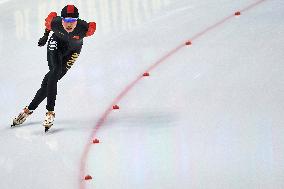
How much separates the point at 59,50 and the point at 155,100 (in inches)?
47.1

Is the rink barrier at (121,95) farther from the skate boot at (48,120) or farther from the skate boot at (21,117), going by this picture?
the skate boot at (21,117)

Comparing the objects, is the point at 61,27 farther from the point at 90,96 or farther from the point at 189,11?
the point at 189,11

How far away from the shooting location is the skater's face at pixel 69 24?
18.5ft

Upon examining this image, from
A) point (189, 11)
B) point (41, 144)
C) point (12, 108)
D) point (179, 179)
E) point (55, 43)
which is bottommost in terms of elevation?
point (179, 179)

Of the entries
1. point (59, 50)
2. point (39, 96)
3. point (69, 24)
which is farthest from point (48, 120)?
point (69, 24)

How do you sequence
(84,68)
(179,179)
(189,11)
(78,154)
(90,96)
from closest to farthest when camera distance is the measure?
(179,179)
(78,154)
(90,96)
(84,68)
(189,11)

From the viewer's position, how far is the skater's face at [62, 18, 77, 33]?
5.63 m

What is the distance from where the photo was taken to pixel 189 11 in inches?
365

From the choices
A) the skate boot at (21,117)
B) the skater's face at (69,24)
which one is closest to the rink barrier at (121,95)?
the skate boot at (21,117)

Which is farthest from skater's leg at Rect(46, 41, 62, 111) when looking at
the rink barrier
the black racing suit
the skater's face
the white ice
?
the rink barrier

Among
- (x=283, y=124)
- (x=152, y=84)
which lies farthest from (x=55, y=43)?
(x=283, y=124)

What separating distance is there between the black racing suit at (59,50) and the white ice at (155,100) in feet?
1.34

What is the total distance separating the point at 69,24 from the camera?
5.64m

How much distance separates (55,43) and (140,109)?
1104 millimetres
